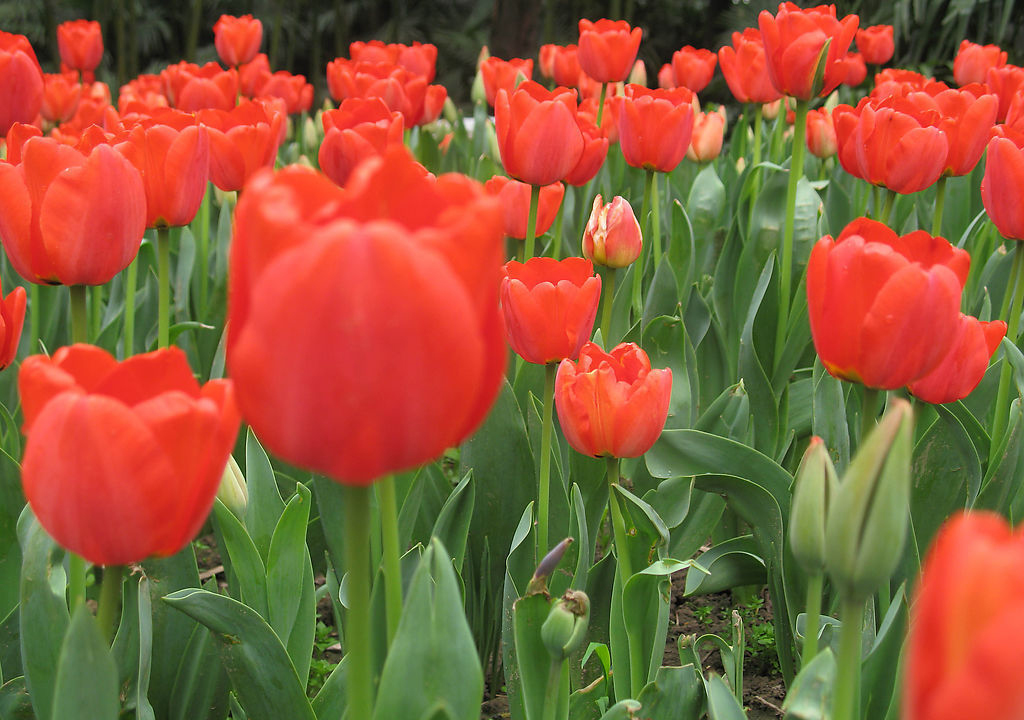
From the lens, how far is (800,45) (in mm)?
1793

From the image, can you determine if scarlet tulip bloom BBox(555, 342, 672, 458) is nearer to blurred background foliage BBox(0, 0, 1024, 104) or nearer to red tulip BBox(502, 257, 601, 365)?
Result: red tulip BBox(502, 257, 601, 365)

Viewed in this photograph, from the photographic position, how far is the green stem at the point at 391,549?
2.21 feet

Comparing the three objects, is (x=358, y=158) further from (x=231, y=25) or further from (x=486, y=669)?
(x=231, y=25)

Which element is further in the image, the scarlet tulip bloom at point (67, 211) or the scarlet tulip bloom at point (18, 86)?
the scarlet tulip bloom at point (18, 86)

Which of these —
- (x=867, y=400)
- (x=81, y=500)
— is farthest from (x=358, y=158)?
(x=81, y=500)

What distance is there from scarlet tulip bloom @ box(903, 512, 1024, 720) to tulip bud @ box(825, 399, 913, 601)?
Answer: 0.19 m

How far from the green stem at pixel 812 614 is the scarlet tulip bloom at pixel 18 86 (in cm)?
176

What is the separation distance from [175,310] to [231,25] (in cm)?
137

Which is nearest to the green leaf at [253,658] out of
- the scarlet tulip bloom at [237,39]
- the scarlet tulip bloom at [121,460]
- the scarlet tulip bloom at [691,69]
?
the scarlet tulip bloom at [121,460]

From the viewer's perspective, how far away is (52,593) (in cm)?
92

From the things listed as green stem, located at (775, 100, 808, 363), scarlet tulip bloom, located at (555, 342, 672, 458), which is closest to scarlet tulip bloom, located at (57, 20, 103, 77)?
green stem, located at (775, 100, 808, 363)

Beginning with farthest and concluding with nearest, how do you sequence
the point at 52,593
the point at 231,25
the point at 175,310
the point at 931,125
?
the point at 231,25 → the point at 175,310 → the point at 931,125 → the point at 52,593

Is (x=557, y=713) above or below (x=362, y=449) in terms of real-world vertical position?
below

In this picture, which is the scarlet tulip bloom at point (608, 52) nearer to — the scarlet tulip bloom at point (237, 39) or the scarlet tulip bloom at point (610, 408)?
the scarlet tulip bloom at point (237, 39)
